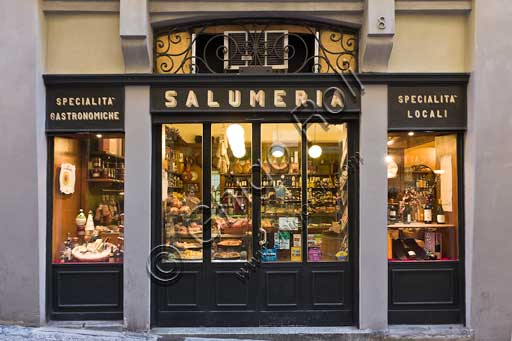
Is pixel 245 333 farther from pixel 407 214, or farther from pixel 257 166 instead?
pixel 407 214

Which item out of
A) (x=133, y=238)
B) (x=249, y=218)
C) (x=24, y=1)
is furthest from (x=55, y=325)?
(x=24, y=1)

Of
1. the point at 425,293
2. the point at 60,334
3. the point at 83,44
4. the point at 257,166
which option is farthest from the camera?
the point at 257,166

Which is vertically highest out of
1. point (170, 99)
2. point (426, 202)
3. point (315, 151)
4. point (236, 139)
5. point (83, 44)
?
point (83, 44)

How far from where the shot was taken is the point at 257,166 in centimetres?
751

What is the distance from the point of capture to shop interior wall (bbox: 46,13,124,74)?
7.11 m

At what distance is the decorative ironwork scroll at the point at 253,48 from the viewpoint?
738 cm

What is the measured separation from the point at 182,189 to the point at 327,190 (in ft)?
7.66

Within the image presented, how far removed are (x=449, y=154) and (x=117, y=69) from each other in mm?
5325

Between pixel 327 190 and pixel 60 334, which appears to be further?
pixel 327 190

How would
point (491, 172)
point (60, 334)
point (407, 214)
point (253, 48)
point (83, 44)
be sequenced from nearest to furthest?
point (60, 334), point (491, 172), point (83, 44), point (253, 48), point (407, 214)

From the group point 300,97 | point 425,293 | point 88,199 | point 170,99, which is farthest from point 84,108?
point 425,293

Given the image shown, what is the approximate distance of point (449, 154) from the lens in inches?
293

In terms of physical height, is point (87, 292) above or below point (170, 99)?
below

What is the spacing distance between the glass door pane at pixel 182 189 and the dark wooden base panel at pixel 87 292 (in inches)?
39.3
